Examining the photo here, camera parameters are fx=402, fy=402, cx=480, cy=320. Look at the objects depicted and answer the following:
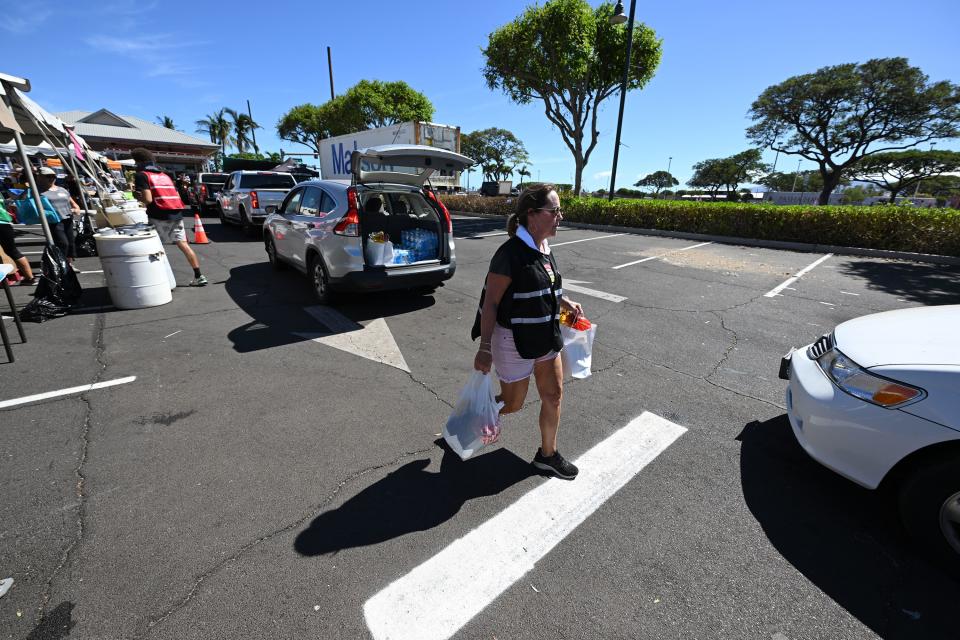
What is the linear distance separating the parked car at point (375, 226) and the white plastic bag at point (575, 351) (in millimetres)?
3143

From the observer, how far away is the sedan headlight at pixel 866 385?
1.92 meters

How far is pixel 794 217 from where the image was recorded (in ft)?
38.9

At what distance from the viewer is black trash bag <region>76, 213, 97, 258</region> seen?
29.7 ft

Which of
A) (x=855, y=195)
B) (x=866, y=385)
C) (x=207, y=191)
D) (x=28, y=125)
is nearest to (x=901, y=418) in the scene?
(x=866, y=385)

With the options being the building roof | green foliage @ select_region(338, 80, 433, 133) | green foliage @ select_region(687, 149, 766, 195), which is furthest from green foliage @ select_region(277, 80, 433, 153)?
green foliage @ select_region(687, 149, 766, 195)

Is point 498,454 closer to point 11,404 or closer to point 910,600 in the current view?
point 910,600

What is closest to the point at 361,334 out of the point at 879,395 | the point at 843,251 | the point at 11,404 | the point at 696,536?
the point at 11,404

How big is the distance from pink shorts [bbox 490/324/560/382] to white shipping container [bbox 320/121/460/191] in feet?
27.7

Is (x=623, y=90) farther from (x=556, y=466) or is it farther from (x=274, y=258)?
(x=556, y=466)

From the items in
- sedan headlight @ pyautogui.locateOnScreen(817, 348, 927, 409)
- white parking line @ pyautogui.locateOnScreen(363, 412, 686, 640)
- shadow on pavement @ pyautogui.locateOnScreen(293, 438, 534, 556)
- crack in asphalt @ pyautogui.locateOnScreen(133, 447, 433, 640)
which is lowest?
white parking line @ pyautogui.locateOnScreen(363, 412, 686, 640)

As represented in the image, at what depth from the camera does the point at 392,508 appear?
2.29 m

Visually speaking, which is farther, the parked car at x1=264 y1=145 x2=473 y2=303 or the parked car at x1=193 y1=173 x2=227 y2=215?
the parked car at x1=193 y1=173 x2=227 y2=215

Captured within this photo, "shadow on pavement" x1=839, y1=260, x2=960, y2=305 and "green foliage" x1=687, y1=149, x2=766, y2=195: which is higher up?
"green foliage" x1=687, y1=149, x2=766, y2=195

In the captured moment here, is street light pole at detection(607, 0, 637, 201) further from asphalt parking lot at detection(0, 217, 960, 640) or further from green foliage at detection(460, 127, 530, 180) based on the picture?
green foliage at detection(460, 127, 530, 180)
